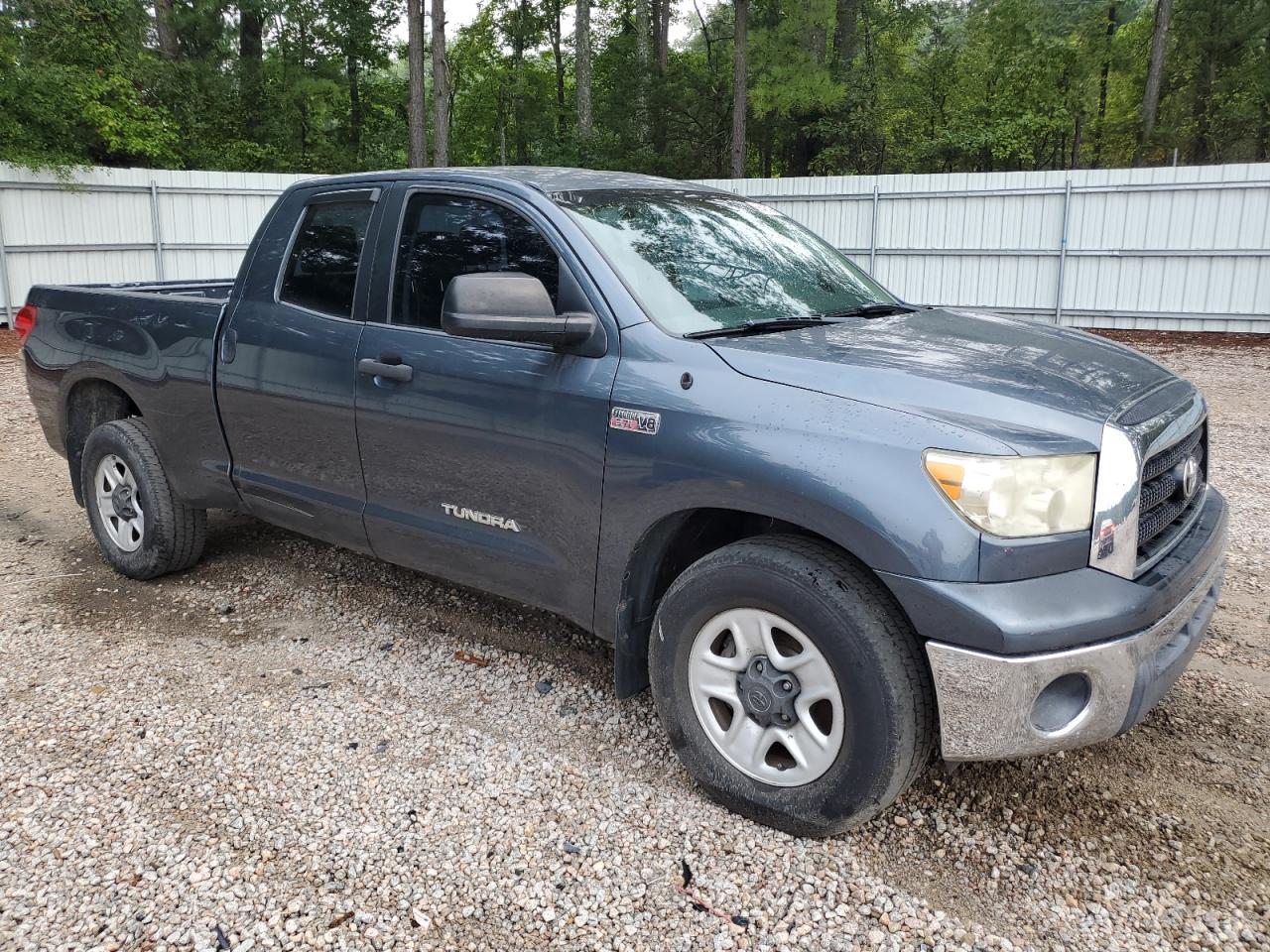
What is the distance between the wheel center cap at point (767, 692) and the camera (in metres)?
2.80

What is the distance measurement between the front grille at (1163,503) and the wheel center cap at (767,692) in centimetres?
97

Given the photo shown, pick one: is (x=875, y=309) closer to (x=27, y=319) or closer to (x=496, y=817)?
(x=496, y=817)

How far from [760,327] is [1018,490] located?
43.5 inches

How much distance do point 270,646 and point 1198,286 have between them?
1504cm

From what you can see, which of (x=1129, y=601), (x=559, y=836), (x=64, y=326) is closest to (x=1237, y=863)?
(x=1129, y=601)

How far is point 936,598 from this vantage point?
8.16 feet

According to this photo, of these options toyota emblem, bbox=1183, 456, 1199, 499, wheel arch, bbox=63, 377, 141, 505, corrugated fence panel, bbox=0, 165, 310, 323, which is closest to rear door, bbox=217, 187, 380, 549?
wheel arch, bbox=63, 377, 141, 505

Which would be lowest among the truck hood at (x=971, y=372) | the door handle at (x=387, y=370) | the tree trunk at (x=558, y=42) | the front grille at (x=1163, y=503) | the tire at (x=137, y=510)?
the tire at (x=137, y=510)

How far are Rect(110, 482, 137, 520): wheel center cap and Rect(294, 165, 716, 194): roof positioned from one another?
194 centimetres

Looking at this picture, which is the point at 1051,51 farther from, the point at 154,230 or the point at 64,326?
the point at 64,326

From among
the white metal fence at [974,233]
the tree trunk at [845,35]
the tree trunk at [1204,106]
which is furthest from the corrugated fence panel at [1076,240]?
the tree trunk at [1204,106]

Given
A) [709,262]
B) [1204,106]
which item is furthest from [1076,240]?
[1204,106]

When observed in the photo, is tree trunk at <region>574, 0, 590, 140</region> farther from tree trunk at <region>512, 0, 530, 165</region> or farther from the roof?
the roof

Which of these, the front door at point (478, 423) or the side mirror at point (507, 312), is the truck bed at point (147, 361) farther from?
the side mirror at point (507, 312)
